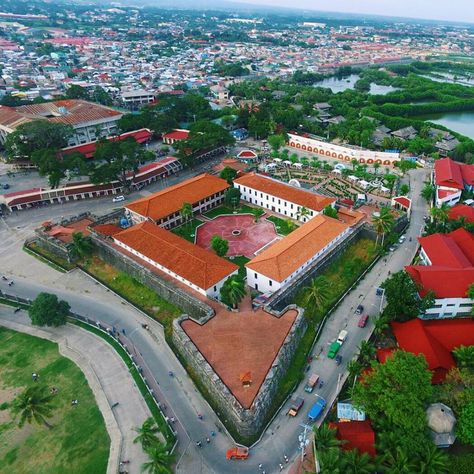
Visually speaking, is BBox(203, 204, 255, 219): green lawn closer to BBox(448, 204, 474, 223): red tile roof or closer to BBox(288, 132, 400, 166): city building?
BBox(448, 204, 474, 223): red tile roof

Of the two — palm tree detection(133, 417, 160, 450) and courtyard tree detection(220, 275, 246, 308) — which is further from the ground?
courtyard tree detection(220, 275, 246, 308)

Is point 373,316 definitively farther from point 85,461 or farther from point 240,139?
point 240,139

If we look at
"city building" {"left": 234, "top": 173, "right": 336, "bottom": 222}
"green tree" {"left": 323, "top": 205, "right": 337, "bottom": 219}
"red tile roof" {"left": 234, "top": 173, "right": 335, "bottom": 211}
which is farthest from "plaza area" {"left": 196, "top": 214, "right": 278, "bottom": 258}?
"green tree" {"left": 323, "top": 205, "right": 337, "bottom": 219}

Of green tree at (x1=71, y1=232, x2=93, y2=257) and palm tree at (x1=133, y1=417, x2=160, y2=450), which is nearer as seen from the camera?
palm tree at (x1=133, y1=417, x2=160, y2=450)


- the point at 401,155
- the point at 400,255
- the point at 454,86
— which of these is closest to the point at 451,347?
the point at 400,255

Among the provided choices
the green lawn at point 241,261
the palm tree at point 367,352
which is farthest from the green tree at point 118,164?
the palm tree at point 367,352

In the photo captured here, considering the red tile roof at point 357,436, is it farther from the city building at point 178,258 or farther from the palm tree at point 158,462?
the city building at point 178,258

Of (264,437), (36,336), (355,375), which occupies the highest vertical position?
(355,375)
